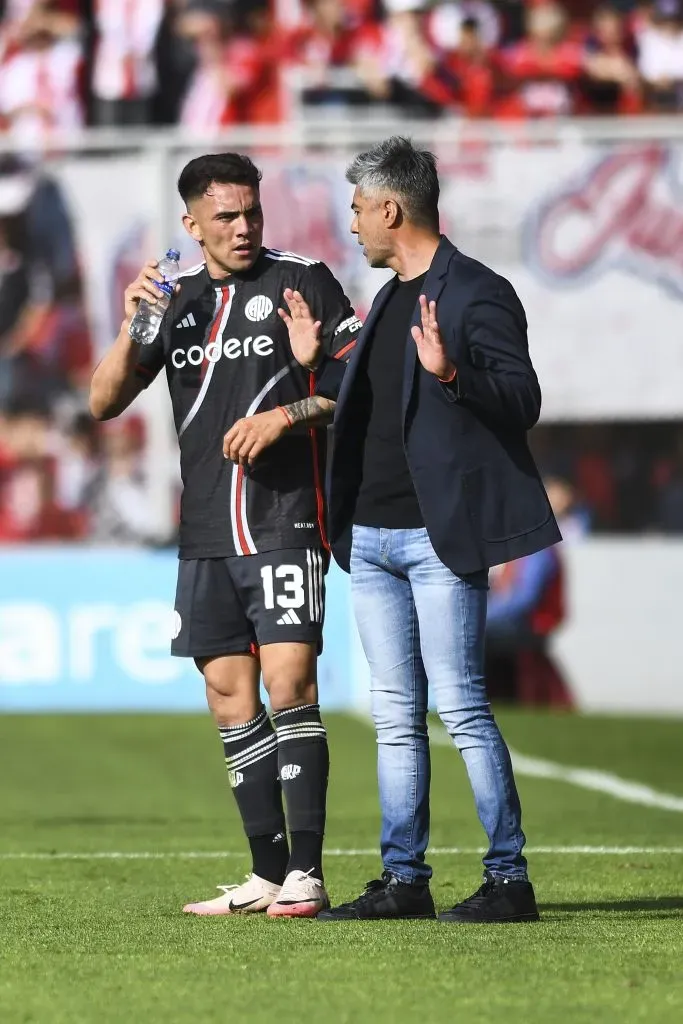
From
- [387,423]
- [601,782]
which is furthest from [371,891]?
[601,782]

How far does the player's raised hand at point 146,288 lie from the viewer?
599cm

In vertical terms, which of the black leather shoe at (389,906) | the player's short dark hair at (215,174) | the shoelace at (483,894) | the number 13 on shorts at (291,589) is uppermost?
the player's short dark hair at (215,174)

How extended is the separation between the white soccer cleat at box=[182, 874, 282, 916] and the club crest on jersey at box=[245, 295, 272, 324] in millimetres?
1685

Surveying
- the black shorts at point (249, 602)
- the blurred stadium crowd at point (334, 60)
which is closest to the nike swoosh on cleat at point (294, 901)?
the black shorts at point (249, 602)

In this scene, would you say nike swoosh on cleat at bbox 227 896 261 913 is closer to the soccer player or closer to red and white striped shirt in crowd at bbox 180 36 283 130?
the soccer player

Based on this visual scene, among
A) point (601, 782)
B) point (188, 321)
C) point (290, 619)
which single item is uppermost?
point (188, 321)

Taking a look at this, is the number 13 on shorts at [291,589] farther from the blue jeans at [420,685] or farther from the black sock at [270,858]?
the black sock at [270,858]

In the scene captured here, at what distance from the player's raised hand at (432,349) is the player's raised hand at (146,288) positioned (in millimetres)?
919

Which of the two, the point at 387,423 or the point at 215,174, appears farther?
the point at 215,174

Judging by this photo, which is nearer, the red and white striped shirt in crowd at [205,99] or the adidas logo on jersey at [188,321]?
the adidas logo on jersey at [188,321]

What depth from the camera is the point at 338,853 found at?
7.75m

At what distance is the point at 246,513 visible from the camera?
6027 mm

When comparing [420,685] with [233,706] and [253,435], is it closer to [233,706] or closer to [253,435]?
[233,706]

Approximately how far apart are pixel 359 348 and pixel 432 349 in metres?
0.42
